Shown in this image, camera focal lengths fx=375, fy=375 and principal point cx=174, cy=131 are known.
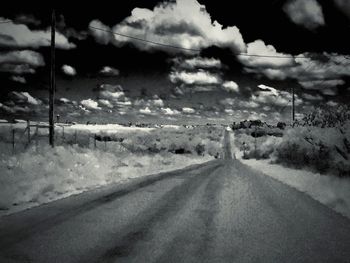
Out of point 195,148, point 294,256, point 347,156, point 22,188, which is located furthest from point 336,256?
point 195,148

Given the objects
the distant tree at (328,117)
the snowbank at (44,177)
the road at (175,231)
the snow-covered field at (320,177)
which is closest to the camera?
the road at (175,231)

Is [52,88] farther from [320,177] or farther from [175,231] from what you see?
[175,231]

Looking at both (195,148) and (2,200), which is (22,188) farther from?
(195,148)

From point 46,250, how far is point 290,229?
4489mm

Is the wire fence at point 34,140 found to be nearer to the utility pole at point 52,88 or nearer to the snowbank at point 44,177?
the utility pole at point 52,88

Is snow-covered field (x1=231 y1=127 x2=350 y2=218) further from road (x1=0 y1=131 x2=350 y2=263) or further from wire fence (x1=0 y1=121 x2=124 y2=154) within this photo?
wire fence (x1=0 y1=121 x2=124 y2=154)

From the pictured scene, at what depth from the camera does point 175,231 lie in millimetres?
7082

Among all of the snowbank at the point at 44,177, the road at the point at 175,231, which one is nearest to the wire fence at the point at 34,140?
the snowbank at the point at 44,177

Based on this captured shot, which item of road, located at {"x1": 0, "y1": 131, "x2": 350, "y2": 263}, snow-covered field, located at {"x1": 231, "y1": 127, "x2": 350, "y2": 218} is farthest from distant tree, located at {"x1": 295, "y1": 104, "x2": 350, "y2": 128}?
road, located at {"x1": 0, "y1": 131, "x2": 350, "y2": 263}

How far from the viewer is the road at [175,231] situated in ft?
18.3

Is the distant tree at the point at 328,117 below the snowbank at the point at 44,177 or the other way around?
the other way around

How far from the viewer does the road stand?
18.3ft

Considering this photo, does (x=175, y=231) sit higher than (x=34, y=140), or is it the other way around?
(x=34, y=140)

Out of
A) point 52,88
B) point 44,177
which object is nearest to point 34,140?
point 52,88
